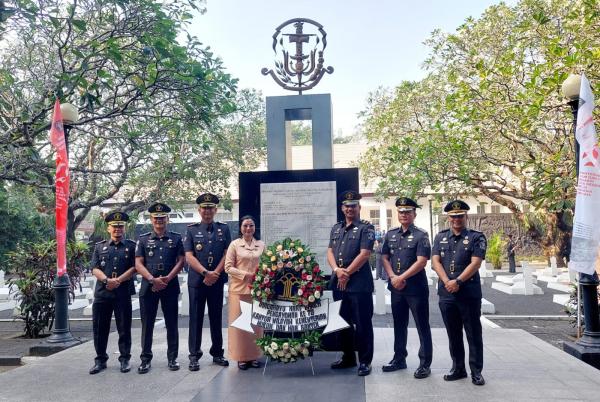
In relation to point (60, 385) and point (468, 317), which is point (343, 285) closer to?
point (468, 317)

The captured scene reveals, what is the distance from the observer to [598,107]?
7938mm

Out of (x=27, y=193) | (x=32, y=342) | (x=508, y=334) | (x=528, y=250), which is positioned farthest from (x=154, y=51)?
(x=528, y=250)

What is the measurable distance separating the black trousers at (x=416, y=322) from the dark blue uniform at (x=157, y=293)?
2.66 m

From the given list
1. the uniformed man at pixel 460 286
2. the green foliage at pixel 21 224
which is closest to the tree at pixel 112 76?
the uniformed man at pixel 460 286

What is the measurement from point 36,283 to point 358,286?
6.46 m

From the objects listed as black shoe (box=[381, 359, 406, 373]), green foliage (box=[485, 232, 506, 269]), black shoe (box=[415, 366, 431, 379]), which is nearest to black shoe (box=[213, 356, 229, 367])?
black shoe (box=[381, 359, 406, 373])

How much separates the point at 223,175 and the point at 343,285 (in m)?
13.0

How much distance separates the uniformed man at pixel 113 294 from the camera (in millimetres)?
5867

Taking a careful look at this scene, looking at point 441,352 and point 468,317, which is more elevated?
point 468,317

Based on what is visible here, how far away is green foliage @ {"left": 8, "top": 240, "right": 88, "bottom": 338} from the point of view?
8.68m

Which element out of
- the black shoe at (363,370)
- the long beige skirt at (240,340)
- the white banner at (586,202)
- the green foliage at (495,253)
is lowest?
the green foliage at (495,253)

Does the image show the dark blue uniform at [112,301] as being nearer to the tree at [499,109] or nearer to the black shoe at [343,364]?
the black shoe at [343,364]

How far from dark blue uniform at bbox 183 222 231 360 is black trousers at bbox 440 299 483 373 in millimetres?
2662

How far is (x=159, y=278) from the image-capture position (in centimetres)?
570
